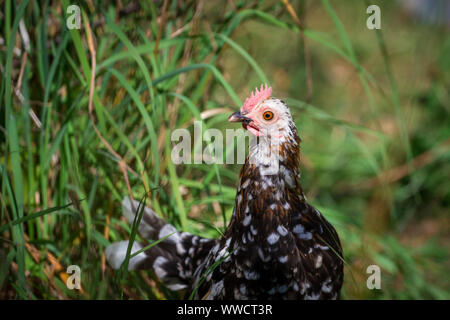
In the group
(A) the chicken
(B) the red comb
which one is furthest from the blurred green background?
(B) the red comb

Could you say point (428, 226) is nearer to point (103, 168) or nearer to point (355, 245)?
point (355, 245)

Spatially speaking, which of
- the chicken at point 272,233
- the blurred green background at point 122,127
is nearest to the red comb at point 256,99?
the chicken at point 272,233

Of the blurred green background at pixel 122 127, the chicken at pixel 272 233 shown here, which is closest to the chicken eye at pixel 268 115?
the chicken at pixel 272 233

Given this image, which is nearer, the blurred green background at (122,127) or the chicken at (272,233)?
the chicken at (272,233)

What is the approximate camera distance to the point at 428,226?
2.68m

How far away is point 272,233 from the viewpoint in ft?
3.91

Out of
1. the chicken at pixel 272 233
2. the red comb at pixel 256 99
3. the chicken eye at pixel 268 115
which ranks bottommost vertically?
the chicken at pixel 272 233

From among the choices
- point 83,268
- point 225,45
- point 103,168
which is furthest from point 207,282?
point 225,45

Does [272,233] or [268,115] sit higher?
[268,115]

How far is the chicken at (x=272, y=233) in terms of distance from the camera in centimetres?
118

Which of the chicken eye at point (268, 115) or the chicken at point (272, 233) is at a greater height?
the chicken eye at point (268, 115)

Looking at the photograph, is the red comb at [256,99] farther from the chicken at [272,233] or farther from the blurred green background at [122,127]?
the blurred green background at [122,127]

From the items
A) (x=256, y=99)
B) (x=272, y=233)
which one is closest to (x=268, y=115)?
(x=256, y=99)

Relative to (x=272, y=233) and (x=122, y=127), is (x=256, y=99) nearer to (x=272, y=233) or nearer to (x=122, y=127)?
(x=272, y=233)
